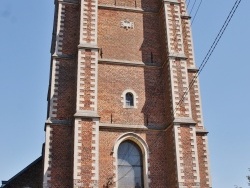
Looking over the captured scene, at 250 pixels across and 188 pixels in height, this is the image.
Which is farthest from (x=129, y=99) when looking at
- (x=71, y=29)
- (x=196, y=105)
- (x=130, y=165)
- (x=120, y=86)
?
(x=71, y=29)

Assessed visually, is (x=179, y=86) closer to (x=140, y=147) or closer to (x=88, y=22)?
(x=140, y=147)

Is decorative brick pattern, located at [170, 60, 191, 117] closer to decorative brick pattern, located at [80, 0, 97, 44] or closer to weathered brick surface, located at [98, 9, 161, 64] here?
weathered brick surface, located at [98, 9, 161, 64]

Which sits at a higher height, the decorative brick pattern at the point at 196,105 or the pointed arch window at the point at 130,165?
the decorative brick pattern at the point at 196,105

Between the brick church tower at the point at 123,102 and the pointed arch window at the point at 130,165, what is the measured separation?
0.15 feet

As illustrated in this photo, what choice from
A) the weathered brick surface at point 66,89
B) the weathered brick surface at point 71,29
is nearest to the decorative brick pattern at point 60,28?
the weathered brick surface at point 71,29

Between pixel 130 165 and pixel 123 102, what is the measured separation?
3144mm

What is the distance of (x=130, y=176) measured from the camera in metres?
18.1

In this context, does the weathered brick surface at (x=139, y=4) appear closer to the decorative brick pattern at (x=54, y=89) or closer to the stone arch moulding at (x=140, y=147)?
the decorative brick pattern at (x=54, y=89)

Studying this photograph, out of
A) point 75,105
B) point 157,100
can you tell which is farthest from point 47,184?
point 157,100

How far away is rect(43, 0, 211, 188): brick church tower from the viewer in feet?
57.1

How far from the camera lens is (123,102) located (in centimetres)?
1952

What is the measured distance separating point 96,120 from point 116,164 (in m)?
2.23

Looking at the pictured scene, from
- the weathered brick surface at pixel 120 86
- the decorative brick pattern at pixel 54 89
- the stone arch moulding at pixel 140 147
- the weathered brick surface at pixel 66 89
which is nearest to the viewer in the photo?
the weathered brick surface at pixel 120 86

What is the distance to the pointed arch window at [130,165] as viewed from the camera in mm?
18000
